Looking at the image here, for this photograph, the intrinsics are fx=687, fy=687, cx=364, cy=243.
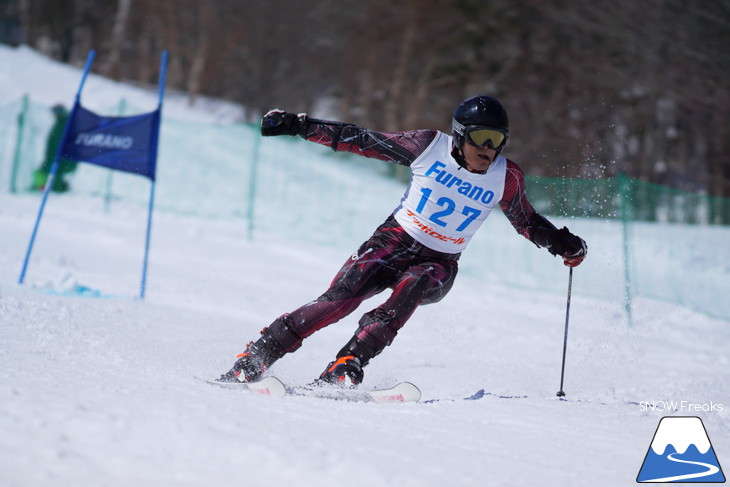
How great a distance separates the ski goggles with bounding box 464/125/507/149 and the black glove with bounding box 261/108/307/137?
89 cm

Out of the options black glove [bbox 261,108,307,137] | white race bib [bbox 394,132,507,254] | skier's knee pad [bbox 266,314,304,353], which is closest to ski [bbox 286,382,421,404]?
skier's knee pad [bbox 266,314,304,353]

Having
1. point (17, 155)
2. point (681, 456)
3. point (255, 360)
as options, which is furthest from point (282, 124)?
Answer: point (17, 155)

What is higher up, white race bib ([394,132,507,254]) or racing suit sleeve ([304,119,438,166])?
racing suit sleeve ([304,119,438,166])

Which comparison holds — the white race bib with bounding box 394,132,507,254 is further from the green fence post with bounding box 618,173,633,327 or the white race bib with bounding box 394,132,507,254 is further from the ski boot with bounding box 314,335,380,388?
the green fence post with bounding box 618,173,633,327

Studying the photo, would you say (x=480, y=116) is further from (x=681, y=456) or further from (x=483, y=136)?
(x=681, y=456)

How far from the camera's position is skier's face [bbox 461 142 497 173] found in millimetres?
3723

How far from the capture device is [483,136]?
3.69 m

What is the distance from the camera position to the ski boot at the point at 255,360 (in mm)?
3480

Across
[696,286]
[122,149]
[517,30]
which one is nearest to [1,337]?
[122,149]

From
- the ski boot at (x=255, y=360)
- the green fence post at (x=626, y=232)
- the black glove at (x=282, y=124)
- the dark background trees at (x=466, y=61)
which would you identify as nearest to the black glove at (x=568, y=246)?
the black glove at (x=282, y=124)

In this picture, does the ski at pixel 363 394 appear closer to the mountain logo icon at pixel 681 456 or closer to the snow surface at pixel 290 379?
the snow surface at pixel 290 379

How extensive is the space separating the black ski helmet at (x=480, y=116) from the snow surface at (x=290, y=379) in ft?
4.75

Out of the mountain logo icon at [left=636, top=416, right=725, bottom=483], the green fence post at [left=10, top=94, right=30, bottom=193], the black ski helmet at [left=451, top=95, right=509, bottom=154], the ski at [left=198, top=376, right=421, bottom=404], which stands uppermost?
the green fence post at [left=10, top=94, right=30, bottom=193]

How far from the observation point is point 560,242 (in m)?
4.16
